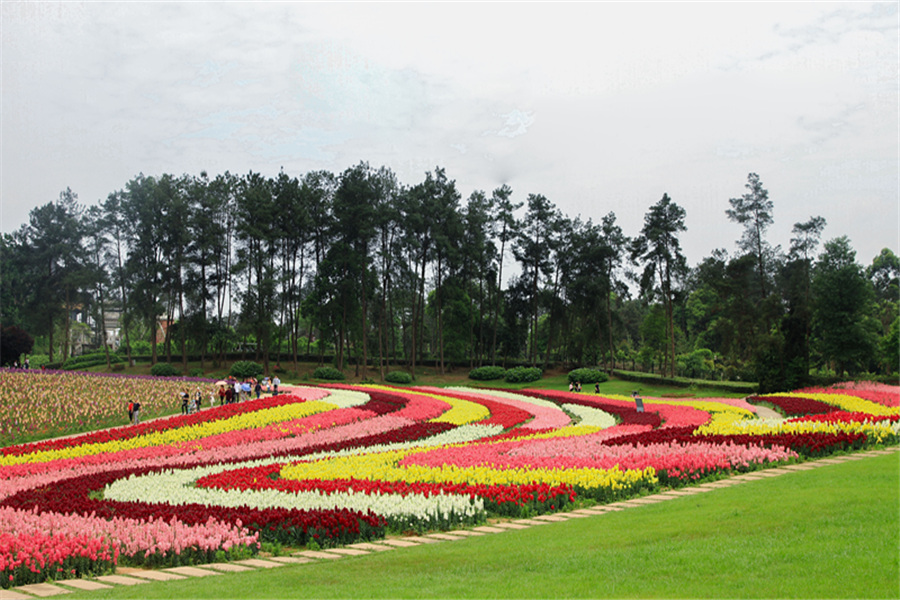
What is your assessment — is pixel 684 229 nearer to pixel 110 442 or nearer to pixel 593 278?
pixel 593 278

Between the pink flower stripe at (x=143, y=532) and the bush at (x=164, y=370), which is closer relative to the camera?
the pink flower stripe at (x=143, y=532)

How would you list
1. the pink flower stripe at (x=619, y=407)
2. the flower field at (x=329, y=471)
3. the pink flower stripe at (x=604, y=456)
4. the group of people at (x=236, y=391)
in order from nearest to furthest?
the flower field at (x=329, y=471) → the pink flower stripe at (x=604, y=456) → the pink flower stripe at (x=619, y=407) → the group of people at (x=236, y=391)

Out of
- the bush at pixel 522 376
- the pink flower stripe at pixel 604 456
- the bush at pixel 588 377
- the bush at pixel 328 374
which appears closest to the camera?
the pink flower stripe at pixel 604 456

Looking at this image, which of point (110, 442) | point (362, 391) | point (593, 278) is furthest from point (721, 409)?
point (593, 278)

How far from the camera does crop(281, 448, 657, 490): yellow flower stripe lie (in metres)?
12.5

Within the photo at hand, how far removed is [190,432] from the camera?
24.3 meters

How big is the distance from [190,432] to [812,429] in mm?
18870

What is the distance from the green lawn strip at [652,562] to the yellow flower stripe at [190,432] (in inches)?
601

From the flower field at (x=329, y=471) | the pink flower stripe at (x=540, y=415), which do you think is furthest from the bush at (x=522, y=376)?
the flower field at (x=329, y=471)

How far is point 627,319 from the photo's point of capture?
10362 cm

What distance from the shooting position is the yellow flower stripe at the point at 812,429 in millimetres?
16927

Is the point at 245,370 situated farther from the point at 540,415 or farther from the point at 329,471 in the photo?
the point at 329,471

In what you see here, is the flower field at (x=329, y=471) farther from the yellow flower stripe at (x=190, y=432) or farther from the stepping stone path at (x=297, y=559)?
the stepping stone path at (x=297, y=559)

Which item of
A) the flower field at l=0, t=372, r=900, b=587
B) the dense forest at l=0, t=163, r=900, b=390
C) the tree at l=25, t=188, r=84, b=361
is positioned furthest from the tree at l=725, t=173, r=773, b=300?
the tree at l=25, t=188, r=84, b=361
